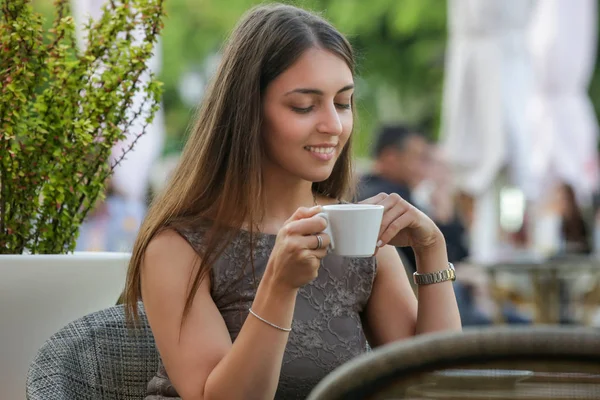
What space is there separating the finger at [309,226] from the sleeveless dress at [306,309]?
17.1 inches

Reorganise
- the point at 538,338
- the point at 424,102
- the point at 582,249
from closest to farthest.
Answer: the point at 538,338 < the point at 582,249 < the point at 424,102

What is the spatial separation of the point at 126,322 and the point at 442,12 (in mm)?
13493

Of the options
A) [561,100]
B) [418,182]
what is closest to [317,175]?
[418,182]

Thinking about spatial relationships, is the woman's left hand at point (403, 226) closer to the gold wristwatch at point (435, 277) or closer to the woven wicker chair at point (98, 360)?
the gold wristwatch at point (435, 277)

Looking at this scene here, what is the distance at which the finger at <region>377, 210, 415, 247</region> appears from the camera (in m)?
1.81

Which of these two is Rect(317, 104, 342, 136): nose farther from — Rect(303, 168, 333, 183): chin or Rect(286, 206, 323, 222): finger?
Rect(286, 206, 323, 222): finger

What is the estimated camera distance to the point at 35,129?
2086 mm

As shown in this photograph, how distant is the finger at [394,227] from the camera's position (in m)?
1.81

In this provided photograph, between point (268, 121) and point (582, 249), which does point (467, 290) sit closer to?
point (582, 249)

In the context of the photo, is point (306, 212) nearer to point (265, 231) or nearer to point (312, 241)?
point (312, 241)

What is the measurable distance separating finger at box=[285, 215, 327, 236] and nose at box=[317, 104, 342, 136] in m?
0.40

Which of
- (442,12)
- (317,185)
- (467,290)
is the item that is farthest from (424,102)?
(317,185)

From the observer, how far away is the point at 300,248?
155 centimetres

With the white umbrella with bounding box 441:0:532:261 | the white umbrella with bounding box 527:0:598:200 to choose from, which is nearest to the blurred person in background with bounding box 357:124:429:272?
the white umbrella with bounding box 441:0:532:261
